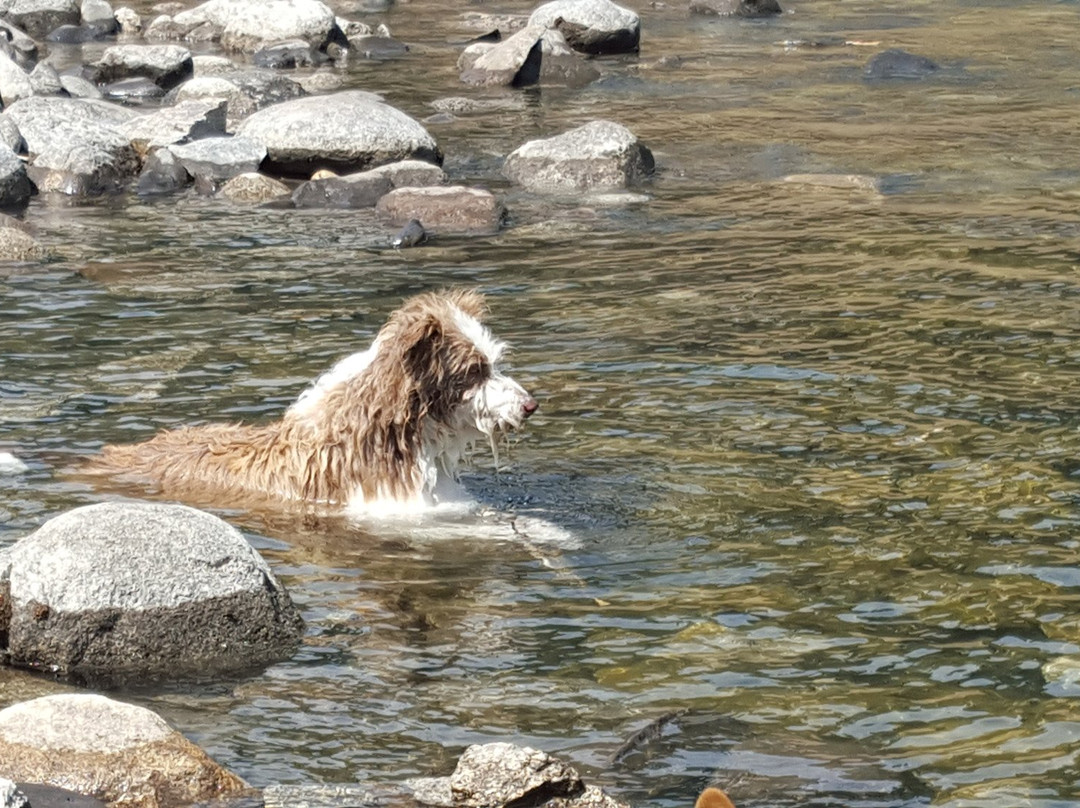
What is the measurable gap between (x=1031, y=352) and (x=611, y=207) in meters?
5.90

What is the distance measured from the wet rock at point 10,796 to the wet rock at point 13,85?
53.7 feet

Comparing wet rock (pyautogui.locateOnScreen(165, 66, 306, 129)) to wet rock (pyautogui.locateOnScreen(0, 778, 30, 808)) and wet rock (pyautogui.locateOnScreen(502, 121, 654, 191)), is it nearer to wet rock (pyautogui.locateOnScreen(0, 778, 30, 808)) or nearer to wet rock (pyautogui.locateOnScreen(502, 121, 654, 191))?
wet rock (pyautogui.locateOnScreen(502, 121, 654, 191))

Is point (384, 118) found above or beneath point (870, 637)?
above

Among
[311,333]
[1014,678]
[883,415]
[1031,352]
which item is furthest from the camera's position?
[311,333]

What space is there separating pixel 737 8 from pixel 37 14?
11.2 metres

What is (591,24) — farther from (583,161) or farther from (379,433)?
(379,433)

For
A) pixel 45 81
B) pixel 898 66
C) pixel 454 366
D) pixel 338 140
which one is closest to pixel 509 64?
pixel 898 66

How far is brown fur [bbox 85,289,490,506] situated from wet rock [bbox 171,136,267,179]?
8.51 m

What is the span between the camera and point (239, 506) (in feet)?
30.9

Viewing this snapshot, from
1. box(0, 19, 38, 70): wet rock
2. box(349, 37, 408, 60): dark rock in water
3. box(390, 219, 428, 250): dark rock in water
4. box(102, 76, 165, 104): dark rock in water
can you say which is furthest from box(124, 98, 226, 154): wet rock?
box(349, 37, 408, 60): dark rock in water

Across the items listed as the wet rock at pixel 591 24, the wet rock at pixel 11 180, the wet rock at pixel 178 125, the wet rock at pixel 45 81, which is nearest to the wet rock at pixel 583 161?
the wet rock at pixel 178 125

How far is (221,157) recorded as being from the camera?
1802 centimetres

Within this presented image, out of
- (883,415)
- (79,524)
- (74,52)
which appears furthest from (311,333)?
(74,52)

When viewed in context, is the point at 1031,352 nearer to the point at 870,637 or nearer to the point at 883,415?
the point at 883,415
